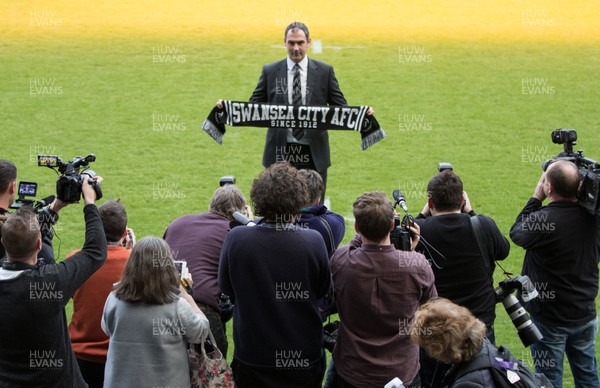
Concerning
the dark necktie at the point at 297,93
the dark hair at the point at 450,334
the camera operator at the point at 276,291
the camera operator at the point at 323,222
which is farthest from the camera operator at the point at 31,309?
the dark necktie at the point at 297,93

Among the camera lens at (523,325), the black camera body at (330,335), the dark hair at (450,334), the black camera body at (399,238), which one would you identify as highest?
the black camera body at (399,238)

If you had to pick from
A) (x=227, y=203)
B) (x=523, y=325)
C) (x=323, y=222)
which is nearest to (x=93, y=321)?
Answer: (x=227, y=203)

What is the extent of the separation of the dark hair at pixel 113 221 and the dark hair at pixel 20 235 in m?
0.78

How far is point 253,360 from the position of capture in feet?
14.7

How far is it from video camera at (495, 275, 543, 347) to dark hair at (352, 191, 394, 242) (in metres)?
0.81

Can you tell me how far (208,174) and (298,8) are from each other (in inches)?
354

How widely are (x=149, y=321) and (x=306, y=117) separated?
3719 millimetres

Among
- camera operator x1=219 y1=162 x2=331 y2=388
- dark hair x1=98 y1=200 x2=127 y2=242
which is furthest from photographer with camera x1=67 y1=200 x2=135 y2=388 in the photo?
camera operator x1=219 y1=162 x2=331 y2=388

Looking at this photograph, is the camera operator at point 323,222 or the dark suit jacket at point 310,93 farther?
the dark suit jacket at point 310,93

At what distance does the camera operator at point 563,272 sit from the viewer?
5309 mm

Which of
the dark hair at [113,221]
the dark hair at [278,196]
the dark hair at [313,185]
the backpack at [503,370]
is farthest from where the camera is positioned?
the dark hair at [313,185]

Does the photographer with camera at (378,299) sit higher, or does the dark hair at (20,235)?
the dark hair at (20,235)

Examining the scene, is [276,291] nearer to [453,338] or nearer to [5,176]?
[453,338]

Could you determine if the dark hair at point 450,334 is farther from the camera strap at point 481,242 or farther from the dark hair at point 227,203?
the dark hair at point 227,203
